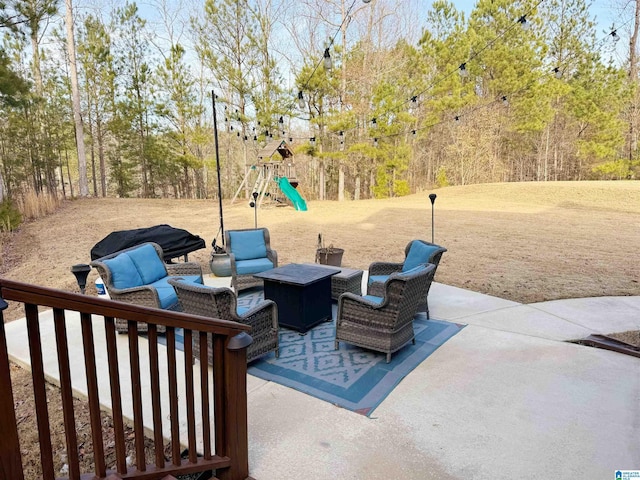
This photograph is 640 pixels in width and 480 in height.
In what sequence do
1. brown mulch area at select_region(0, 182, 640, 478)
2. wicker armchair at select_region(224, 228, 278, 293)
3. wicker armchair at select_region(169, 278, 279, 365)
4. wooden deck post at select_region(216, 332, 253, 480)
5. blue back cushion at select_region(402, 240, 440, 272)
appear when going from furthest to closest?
1. brown mulch area at select_region(0, 182, 640, 478)
2. wicker armchair at select_region(224, 228, 278, 293)
3. blue back cushion at select_region(402, 240, 440, 272)
4. wicker armchair at select_region(169, 278, 279, 365)
5. wooden deck post at select_region(216, 332, 253, 480)

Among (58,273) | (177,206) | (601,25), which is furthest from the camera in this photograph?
(601,25)

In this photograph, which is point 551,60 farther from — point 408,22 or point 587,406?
point 587,406

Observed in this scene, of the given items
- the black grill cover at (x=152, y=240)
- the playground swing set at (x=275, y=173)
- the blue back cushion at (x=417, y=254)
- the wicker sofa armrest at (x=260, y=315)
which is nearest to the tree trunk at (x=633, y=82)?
the playground swing set at (x=275, y=173)

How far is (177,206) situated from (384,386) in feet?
50.4

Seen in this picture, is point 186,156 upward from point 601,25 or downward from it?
downward

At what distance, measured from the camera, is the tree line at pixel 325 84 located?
60.6 feet

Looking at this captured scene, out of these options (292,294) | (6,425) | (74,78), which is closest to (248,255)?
(292,294)

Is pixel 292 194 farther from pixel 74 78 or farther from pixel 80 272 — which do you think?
pixel 80 272

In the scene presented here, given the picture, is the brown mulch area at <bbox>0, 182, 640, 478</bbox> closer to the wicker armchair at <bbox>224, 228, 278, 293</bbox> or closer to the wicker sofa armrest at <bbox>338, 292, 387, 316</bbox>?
the wicker armchair at <bbox>224, 228, 278, 293</bbox>

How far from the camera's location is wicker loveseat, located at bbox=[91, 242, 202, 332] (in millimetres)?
3832

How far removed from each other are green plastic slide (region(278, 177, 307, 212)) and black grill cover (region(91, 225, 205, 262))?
1000cm

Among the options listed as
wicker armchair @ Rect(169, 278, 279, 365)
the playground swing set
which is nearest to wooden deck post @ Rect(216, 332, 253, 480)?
wicker armchair @ Rect(169, 278, 279, 365)

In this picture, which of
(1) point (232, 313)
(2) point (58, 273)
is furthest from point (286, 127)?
(1) point (232, 313)

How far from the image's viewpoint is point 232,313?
3209mm
